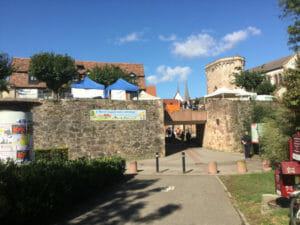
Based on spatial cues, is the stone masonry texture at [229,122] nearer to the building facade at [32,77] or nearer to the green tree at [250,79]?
the green tree at [250,79]

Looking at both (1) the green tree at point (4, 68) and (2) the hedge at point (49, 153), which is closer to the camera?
(2) the hedge at point (49, 153)

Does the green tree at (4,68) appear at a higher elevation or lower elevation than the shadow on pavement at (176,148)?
higher

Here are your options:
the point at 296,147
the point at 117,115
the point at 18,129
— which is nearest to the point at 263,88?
the point at 117,115

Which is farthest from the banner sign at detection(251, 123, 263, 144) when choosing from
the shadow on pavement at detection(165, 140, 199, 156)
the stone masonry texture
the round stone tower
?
the round stone tower

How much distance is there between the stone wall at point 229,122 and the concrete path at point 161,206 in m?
11.8

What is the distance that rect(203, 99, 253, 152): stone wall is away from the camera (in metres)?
20.2

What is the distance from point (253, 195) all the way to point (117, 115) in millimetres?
12665

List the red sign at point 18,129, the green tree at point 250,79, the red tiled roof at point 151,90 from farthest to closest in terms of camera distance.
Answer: the red tiled roof at point 151,90 → the green tree at point 250,79 → the red sign at point 18,129

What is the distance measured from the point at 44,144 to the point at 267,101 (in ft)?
64.6

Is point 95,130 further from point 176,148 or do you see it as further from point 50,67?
point 50,67

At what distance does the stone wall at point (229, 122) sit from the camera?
20.2 meters

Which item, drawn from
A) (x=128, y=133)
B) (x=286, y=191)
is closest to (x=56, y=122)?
(x=128, y=133)

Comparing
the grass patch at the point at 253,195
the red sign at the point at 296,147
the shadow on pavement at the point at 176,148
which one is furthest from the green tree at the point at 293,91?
the shadow on pavement at the point at 176,148

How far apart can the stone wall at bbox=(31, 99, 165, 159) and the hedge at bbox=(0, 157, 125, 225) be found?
33.7 ft
